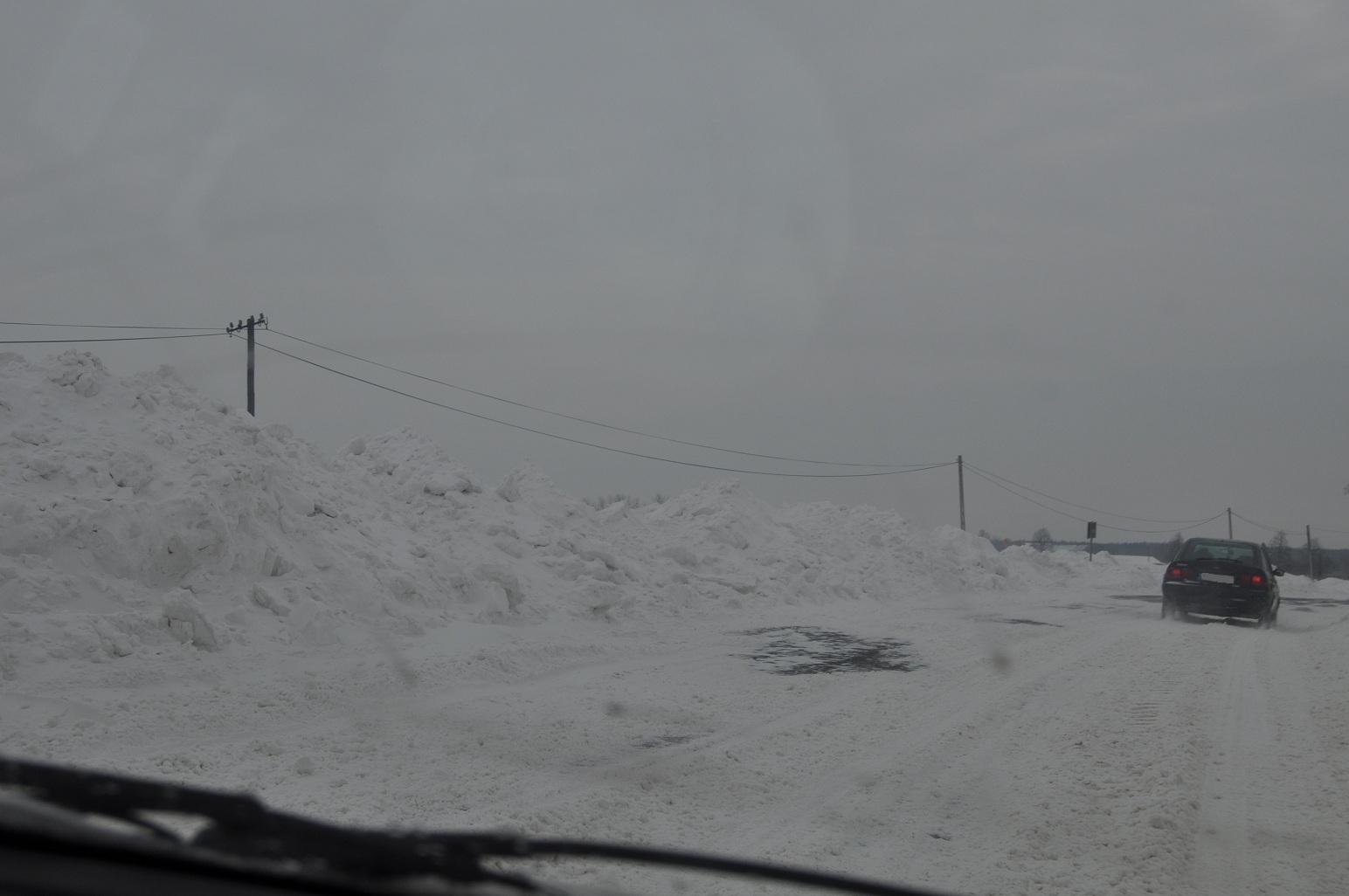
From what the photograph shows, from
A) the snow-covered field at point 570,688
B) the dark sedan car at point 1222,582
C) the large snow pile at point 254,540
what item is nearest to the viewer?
the snow-covered field at point 570,688

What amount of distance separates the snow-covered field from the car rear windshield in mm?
1224

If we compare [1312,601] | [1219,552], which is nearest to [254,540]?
[1219,552]

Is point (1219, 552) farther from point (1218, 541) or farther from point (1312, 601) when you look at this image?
point (1312, 601)

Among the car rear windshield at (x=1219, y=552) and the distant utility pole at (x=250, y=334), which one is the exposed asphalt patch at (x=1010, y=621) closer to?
the car rear windshield at (x=1219, y=552)

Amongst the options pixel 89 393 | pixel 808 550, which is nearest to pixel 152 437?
pixel 89 393

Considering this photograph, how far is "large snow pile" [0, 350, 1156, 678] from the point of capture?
884cm

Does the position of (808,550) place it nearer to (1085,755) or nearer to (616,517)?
(616,517)

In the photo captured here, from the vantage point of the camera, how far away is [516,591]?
13.1m

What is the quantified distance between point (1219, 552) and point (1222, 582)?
836 millimetres

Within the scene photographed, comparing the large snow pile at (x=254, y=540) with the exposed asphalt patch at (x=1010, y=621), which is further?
the exposed asphalt patch at (x=1010, y=621)

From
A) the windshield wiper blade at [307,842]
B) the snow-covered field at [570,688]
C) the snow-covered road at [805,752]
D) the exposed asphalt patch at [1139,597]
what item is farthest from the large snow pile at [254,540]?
the exposed asphalt patch at [1139,597]

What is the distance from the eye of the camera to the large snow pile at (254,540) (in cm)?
884

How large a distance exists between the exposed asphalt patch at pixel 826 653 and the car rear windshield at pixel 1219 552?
256 inches

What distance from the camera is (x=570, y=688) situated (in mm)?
9125
